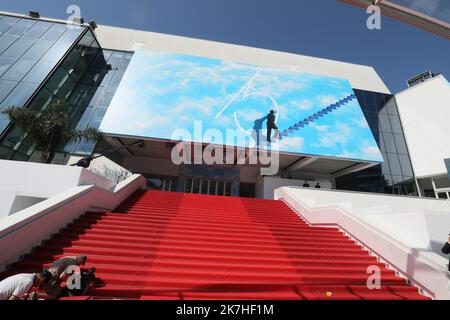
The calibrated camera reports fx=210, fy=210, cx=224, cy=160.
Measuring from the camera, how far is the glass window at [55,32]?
52.1 ft

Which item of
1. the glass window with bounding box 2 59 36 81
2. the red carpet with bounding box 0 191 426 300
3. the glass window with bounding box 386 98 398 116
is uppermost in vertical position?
the glass window with bounding box 386 98 398 116

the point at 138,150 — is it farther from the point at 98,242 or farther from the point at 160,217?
the point at 98,242

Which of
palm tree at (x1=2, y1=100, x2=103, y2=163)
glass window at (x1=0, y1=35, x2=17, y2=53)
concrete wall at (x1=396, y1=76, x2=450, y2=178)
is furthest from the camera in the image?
concrete wall at (x1=396, y1=76, x2=450, y2=178)

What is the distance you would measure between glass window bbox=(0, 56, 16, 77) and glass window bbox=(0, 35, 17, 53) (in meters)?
1.09

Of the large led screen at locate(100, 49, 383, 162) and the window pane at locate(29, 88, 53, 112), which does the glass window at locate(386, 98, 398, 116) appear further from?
the window pane at locate(29, 88, 53, 112)

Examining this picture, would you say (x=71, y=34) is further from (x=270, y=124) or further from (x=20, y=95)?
(x=270, y=124)

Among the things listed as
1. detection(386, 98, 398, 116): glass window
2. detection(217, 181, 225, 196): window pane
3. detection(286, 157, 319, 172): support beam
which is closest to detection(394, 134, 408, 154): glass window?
detection(386, 98, 398, 116): glass window

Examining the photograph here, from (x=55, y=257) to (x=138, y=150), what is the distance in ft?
42.2

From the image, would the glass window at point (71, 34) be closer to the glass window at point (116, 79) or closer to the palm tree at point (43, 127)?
the glass window at point (116, 79)

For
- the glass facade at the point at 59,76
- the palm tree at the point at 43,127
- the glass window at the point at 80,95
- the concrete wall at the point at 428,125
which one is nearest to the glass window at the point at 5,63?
the glass facade at the point at 59,76

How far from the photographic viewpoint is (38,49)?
48.6ft

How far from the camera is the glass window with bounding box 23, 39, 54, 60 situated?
46.8ft

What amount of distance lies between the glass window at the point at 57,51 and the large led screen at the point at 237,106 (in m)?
4.51

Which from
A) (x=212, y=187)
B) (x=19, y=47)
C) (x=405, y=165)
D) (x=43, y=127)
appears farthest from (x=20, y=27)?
(x=405, y=165)
